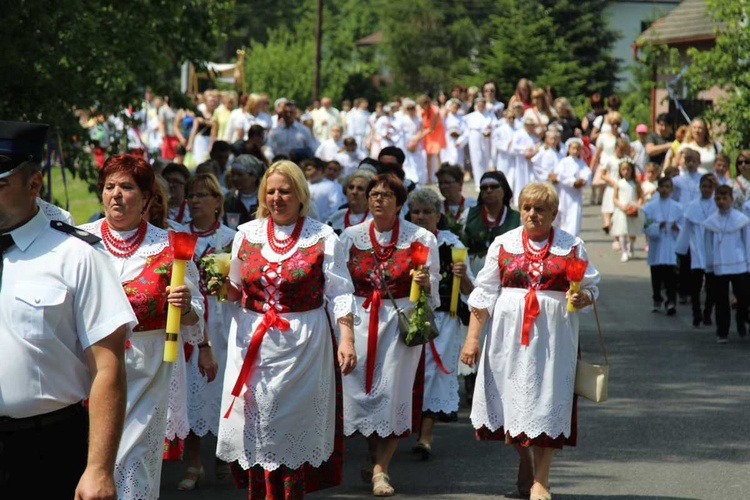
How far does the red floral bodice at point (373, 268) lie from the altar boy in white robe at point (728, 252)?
6.90 metres

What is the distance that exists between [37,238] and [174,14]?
10.4 m

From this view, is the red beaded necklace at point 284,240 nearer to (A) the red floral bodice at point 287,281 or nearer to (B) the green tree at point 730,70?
(A) the red floral bodice at point 287,281

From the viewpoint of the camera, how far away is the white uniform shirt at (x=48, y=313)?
14.0 ft

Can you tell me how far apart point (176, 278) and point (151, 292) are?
177mm

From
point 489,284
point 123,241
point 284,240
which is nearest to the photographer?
point 123,241

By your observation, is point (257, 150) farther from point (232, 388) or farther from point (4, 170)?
point (4, 170)

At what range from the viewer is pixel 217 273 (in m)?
7.52

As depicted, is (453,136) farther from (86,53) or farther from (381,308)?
(381,308)

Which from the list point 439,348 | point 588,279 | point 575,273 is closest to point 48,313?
point 575,273

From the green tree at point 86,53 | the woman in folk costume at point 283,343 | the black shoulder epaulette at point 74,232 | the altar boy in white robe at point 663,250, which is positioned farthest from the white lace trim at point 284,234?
the altar boy in white robe at point 663,250

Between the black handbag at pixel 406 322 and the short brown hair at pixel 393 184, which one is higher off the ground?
the short brown hair at pixel 393 184

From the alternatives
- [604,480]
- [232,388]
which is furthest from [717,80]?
[232,388]

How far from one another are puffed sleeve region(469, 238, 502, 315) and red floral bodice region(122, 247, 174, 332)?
7.35ft

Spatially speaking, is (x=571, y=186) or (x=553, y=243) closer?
(x=553, y=243)
